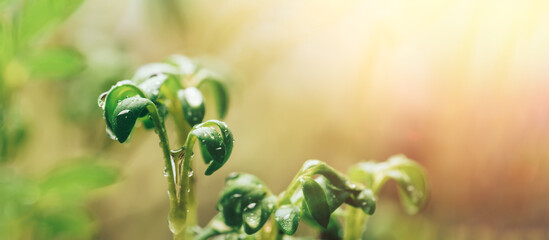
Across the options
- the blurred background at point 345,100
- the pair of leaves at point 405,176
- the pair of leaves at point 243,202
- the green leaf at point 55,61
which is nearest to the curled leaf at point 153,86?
the pair of leaves at point 243,202

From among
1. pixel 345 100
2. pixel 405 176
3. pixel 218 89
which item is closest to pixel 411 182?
pixel 405 176

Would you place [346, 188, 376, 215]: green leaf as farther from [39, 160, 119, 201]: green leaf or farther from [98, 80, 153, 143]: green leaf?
[39, 160, 119, 201]: green leaf

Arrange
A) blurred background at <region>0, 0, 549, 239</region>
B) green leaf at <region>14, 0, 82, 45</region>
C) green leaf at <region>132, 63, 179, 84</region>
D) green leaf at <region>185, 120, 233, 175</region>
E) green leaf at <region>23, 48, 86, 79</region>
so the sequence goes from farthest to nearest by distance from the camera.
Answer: blurred background at <region>0, 0, 549, 239</region> < green leaf at <region>23, 48, 86, 79</region> < green leaf at <region>14, 0, 82, 45</region> < green leaf at <region>132, 63, 179, 84</region> < green leaf at <region>185, 120, 233, 175</region>

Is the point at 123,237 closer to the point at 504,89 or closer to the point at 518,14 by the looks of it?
the point at 504,89

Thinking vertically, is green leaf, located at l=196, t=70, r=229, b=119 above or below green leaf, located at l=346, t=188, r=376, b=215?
above

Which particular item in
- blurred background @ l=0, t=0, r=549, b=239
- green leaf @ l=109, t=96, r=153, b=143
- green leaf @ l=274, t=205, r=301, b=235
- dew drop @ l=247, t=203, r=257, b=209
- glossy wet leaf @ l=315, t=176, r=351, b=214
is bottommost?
green leaf @ l=274, t=205, r=301, b=235

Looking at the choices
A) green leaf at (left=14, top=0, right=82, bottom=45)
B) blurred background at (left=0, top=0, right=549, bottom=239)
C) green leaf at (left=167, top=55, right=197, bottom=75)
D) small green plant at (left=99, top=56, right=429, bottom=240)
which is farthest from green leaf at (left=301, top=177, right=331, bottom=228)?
blurred background at (left=0, top=0, right=549, bottom=239)

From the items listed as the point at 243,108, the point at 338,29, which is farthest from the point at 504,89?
the point at 243,108
